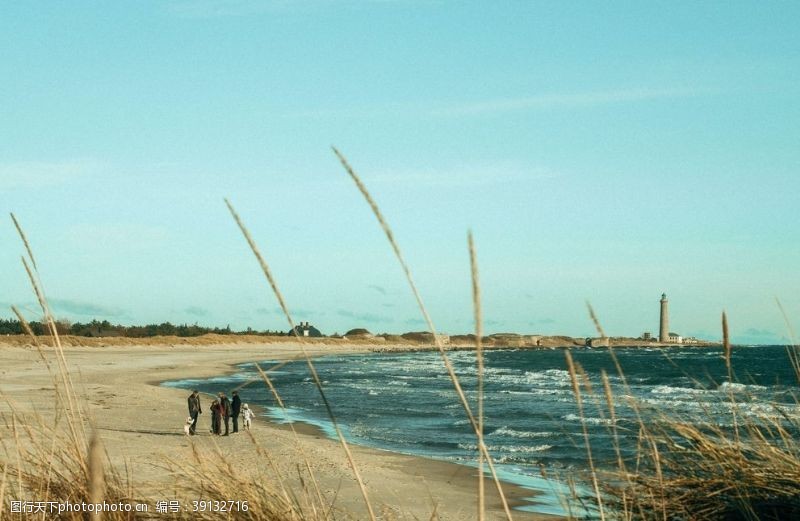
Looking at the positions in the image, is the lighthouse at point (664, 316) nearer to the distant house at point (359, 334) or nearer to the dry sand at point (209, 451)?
the distant house at point (359, 334)

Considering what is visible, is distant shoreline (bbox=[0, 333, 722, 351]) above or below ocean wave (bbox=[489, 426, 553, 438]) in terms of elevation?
above

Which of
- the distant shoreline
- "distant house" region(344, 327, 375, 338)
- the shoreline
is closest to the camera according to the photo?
the shoreline

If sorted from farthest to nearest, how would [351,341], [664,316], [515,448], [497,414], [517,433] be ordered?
[351,341] < [664,316] < [497,414] < [517,433] < [515,448]

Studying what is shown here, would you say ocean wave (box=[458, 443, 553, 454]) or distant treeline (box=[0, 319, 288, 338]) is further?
distant treeline (box=[0, 319, 288, 338])

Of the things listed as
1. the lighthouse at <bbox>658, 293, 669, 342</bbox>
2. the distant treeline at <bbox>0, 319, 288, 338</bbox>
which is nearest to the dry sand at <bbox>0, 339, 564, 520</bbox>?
the distant treeline at <bbox>0, 319, 288, 338</bbox>

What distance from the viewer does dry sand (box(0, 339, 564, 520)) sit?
6.57 metres

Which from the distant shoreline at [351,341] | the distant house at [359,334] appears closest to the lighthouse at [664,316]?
the distant shoreline at [351,341]

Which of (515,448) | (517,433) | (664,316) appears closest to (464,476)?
(515,448)

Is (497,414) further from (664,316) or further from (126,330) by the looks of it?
(664,316)

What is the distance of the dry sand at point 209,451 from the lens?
6.57 metres

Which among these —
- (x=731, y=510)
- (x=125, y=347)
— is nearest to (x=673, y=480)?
(x=731, y=510)

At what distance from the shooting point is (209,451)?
3.95m

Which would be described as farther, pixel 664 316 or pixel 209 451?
pixel 664 316

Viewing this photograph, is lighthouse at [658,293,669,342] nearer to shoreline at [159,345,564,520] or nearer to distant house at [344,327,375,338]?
distant house at [344,327,375,338]
